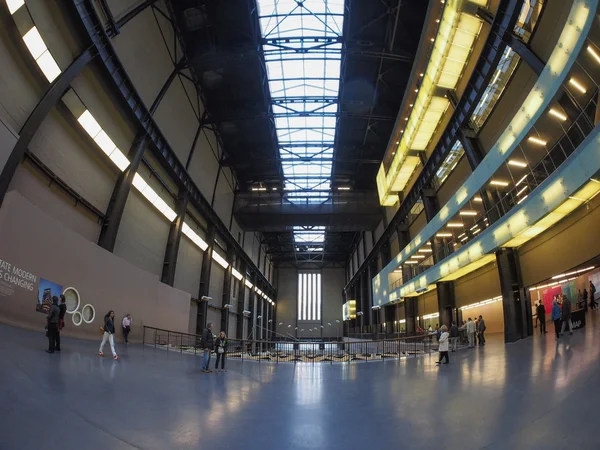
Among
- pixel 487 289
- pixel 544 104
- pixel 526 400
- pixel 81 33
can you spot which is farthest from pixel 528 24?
pixel 81 33

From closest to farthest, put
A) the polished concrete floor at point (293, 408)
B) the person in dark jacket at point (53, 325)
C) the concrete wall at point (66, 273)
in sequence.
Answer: the polished concrete floor at point (293, 408) < the person in dark jacket at point (53, 325) < the concrete wall at point (66, 273)

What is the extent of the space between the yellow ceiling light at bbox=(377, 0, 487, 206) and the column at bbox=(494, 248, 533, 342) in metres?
11.3

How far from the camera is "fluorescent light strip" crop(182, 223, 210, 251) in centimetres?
3081

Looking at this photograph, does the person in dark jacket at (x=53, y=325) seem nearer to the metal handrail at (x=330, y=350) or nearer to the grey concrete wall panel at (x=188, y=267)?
the metal handrail at (x=330, y=350)

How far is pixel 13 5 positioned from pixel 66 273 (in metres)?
9.98

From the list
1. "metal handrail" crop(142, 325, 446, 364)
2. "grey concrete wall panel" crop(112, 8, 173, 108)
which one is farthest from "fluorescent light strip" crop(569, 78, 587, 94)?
"grey concrete wall panel" crop(112, 8, 173, 108)

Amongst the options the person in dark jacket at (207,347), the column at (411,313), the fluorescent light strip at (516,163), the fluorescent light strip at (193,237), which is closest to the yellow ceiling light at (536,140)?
the fluorescent light strip at (516,163)

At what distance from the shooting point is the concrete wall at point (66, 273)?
1227 cm

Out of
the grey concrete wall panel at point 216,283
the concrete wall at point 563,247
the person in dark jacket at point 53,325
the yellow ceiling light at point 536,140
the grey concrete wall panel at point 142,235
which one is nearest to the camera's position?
the person in dark jacket at point 53,325

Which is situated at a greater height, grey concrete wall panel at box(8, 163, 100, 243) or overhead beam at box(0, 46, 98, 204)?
overhead beam at box(0, 46, 98, 204)

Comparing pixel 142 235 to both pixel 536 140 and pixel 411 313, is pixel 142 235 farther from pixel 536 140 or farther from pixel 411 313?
pixel 411 313

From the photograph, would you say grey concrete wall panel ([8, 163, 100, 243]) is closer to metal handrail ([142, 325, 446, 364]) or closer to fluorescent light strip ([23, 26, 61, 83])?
fluorescent light strip ([23, 26, 61, 83])

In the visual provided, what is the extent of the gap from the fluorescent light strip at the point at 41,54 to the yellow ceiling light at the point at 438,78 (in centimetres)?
1909

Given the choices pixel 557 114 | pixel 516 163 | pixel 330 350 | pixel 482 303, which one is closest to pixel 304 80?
pixel 516 163
